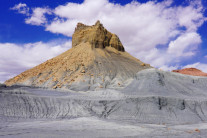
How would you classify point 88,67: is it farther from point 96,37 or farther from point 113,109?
point 113,109

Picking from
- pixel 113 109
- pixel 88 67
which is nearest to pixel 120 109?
pixel 113 109

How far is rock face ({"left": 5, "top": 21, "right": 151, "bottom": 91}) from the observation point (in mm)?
38375

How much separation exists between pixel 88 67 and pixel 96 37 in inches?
506

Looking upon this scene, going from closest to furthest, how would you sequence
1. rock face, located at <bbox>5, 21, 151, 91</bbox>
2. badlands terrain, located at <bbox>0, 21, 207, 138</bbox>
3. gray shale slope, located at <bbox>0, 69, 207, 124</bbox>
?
badlands terrain, located at <bbox>0, 21, 207, 138</bbox> < gray shale slope, located at <bbox>0, 69, 207, 124</bbox> < rock face, located at <bbox>5, 21, 151, 91</bbox>

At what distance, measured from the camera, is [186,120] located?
1728 centimetres

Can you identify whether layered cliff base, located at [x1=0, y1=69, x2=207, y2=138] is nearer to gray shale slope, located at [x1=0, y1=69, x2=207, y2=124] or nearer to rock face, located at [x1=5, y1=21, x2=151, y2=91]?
gray shale slope, located at [x1=0, y1=69, x2=207, y2=124]

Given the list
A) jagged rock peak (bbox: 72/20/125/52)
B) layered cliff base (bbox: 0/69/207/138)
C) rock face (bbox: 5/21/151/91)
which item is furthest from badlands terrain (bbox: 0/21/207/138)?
jagged rock peak (bbox: 72/20/125/52)

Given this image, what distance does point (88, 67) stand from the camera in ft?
140

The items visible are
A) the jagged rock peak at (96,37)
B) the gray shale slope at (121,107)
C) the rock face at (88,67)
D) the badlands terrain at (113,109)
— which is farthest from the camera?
the jagged rock peak at (96,37)

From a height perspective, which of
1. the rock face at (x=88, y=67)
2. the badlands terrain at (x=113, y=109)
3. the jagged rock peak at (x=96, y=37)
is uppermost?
the jagged rock peak at (x=96, y=37)

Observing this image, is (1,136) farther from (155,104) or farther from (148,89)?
(148,89)

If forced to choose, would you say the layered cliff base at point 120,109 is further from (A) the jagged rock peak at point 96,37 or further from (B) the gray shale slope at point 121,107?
(A) the jagged rock peak at point 96,37

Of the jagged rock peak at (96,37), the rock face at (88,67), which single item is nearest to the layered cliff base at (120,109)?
the rock face at (88,67)

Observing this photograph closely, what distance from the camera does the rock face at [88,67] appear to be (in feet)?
126
